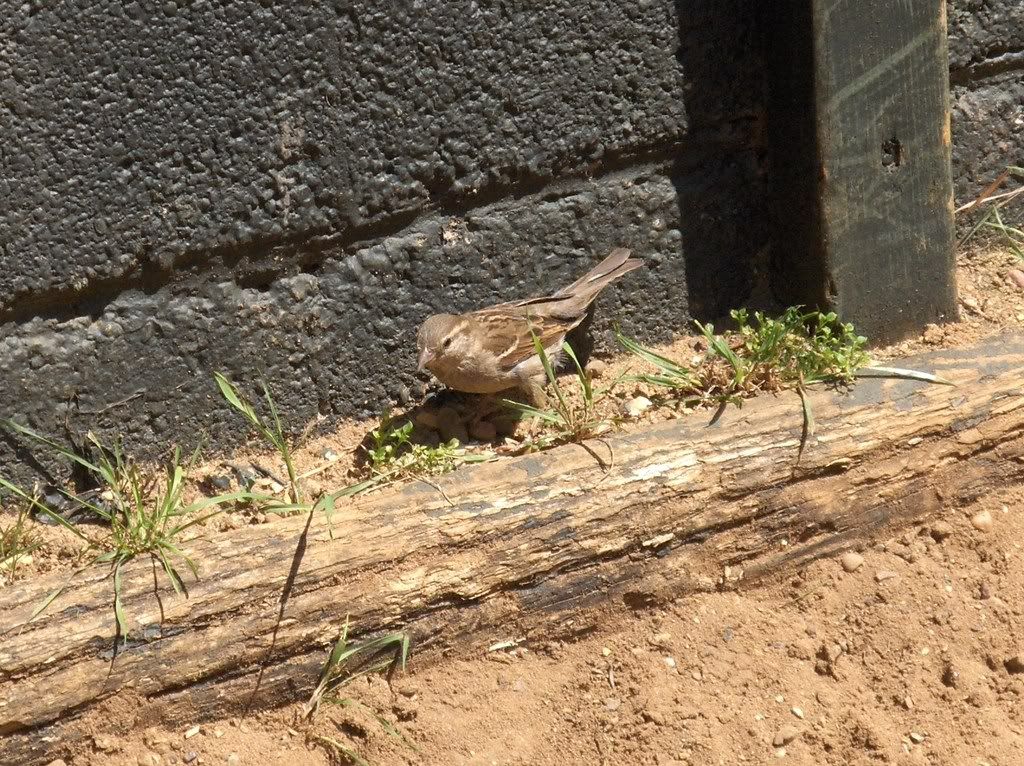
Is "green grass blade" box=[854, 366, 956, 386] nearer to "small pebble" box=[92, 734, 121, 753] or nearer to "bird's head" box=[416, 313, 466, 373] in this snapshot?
"bird's head" box=[416, 313, 466, 373]

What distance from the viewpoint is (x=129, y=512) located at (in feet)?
11.4

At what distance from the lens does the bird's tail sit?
432cm

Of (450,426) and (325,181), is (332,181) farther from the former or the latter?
(450,426)

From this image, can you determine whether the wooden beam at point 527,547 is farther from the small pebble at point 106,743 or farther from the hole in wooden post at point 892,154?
the hole in wooden post at point 892,154

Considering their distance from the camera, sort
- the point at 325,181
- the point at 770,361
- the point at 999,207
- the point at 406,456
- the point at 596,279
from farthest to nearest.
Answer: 1. the point at 999,207
2. the point at 596,279
3. the point at 770,361
4. the point at 325,181
5. the point at 406,456

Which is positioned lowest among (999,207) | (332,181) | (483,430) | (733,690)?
(733,690)

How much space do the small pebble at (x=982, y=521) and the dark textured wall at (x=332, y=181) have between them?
4.25 ft

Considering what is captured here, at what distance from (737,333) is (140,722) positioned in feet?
8.63

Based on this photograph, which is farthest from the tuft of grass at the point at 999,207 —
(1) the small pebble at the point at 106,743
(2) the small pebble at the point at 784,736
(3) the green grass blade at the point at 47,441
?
(1) the small pebble at the point at 106,743

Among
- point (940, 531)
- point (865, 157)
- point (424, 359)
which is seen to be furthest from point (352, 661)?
point (865, 157)

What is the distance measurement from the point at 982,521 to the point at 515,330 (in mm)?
1774

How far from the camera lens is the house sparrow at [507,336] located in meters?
4.03

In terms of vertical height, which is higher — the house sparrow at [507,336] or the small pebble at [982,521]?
the house sparrow at [507,336]

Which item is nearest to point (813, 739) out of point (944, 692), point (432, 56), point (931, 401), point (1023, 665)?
point (944, 692)
